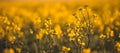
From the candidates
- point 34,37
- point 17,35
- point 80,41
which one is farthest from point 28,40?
point 80,41

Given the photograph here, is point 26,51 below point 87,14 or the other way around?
below

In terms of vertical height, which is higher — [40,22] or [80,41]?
[40,22]

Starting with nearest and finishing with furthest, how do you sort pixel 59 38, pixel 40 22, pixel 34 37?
1. pixel 40 22
2. pixel 59 38
3. pixel 34 37

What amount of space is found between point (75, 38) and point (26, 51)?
1.04m

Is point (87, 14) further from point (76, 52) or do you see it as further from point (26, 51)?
point (26, 51)

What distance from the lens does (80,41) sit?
5.67 meters

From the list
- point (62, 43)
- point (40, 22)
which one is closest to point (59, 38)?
point (62, 43)

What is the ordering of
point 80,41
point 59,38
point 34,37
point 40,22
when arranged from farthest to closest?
point 34,37 → point 59,38 → point 40,22 → point 80,41

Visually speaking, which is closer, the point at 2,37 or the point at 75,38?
the point at 75,38

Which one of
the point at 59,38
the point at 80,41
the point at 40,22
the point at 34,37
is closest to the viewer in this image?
the point at 80,41

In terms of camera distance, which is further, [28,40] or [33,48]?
[28,40]

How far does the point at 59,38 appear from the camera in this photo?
6.73m

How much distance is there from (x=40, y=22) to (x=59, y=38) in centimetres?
62

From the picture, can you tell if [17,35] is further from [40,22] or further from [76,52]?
[76,52]
